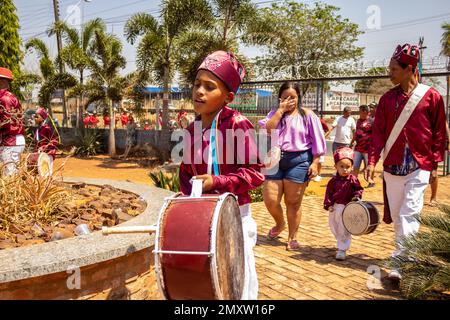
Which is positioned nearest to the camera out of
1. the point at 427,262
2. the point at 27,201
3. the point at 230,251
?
the point at 230,251

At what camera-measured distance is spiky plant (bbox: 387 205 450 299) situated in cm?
344

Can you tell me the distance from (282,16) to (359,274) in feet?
85.4

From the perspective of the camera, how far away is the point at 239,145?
2721 millimetres

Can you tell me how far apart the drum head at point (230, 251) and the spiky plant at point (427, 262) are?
1722mm

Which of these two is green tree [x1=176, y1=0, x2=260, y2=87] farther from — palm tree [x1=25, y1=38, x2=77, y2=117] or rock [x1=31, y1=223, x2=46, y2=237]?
rock [x1=31, y1=223, x2=46, y2=237]

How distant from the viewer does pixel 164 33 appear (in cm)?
1639

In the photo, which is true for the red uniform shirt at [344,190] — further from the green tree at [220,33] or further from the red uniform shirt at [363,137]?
the green tree at [220,33]

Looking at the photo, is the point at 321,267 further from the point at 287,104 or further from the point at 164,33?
the point at 164,33

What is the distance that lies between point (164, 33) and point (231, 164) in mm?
14576

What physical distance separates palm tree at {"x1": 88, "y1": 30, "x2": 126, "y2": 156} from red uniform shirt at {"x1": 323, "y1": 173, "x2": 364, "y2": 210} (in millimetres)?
15426

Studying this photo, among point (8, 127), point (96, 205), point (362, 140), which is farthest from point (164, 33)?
point (96, 205)

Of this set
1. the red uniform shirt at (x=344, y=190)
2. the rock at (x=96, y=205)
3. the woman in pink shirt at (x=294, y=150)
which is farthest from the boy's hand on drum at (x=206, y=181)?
the red uniform shirt at (x=344, y=190)

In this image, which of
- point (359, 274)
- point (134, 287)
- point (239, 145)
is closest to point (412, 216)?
point (359, 274)
